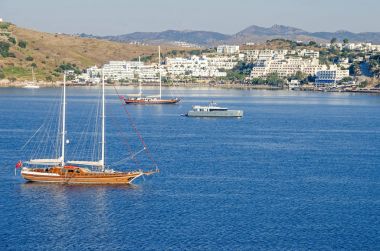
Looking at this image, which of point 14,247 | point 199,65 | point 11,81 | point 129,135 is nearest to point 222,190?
point 14,247

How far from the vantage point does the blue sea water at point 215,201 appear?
86.0ft

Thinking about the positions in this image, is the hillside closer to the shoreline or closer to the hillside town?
the shoreline

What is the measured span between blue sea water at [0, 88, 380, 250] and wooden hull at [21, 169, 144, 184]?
41 centimetres

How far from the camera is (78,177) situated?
33875 mm

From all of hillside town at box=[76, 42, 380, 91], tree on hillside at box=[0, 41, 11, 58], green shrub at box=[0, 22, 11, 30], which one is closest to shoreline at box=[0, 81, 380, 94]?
hillside town at box=[76, 42, 380, 91]

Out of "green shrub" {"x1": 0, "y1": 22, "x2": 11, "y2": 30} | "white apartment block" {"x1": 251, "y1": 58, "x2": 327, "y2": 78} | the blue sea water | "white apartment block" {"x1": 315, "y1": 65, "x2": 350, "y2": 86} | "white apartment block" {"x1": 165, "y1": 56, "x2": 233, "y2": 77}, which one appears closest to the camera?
the blue sea water

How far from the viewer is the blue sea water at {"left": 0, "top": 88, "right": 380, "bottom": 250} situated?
26219 millimetres

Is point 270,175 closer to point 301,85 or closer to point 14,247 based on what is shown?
point 14,247

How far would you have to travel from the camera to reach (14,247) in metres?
25.1

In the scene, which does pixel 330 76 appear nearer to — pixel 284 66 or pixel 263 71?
pixel 284 66

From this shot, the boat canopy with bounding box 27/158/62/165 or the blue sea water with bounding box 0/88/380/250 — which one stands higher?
the boat canopy with bounding box 27/158/62/165

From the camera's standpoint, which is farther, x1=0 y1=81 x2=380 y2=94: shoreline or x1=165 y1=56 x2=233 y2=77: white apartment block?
x1=165 y1=56 x2=233 y2=77: white apartment block

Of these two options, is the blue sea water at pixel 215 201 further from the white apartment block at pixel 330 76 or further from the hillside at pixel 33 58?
the hillside at pixel 33 58

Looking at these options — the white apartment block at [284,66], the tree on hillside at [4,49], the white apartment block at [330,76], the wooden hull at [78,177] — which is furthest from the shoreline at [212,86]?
the wooden hull at [78,177]
